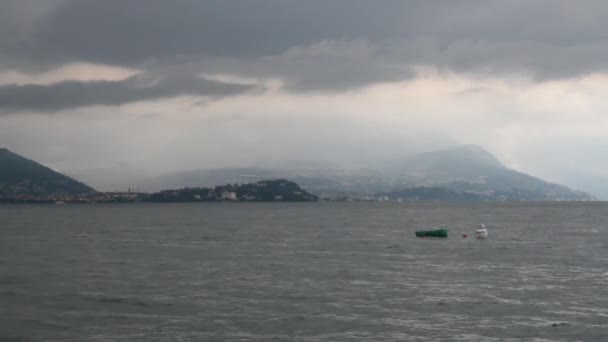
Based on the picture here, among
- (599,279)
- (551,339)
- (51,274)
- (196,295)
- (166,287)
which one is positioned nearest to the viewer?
(551,339)

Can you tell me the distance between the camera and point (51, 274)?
67062mm

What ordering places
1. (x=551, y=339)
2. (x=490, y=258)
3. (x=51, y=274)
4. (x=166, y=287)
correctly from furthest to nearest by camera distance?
(x=490, y=258), (x=51, y=274), (x=166, y=287), (x=551, y=339)

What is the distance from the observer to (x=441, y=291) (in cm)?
5447

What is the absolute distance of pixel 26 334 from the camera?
39656 millimetres

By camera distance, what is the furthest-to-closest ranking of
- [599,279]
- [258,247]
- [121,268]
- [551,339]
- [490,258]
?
[258,247], [490,258], [121,268], [599,279], [551,339]

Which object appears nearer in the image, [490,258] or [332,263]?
[332,263]

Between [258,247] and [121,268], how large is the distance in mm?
30958

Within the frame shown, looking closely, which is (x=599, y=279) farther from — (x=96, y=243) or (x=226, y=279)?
(x=96, y=243)

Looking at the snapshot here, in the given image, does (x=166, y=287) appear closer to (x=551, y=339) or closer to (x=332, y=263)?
(x=332, y=263)

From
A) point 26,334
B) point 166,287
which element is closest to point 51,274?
point 166,287

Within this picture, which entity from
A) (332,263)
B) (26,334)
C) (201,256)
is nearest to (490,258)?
(332,263)

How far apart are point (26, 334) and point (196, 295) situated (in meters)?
15.0

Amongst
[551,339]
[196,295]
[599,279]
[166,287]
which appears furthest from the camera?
[599,279]

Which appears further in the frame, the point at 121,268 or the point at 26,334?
the point at 121,268
